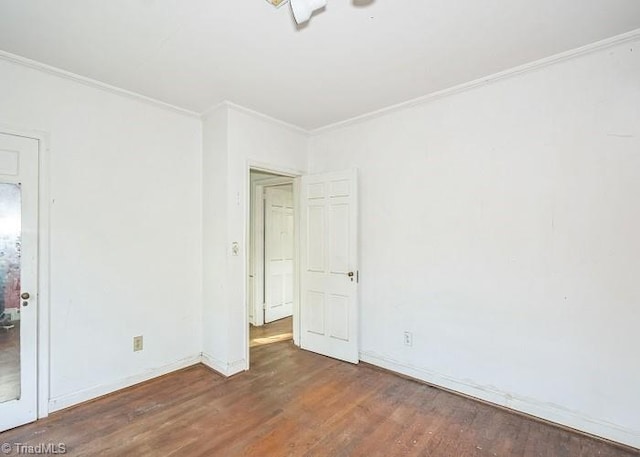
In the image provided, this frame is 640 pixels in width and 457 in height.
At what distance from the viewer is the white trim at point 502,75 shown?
2.05m

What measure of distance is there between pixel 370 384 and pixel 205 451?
4.85ft

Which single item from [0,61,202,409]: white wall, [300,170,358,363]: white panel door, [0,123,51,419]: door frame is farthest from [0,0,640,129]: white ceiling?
[300,170,358,363]: white panel door

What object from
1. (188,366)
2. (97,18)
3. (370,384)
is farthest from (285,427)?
(97,18)

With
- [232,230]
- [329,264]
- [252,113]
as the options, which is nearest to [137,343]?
[232,230]

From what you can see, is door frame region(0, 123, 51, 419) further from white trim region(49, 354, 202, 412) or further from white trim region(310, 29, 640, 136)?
white trim region(310, 29, 640, 136)

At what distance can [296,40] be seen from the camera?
2.06 m

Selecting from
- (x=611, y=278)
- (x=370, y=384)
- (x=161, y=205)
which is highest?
(x=161, y=205)

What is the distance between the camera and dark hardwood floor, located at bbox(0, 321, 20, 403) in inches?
86.0

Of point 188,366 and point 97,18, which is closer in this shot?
point 97,18

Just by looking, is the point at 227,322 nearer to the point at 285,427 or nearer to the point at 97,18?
the point at 285,427

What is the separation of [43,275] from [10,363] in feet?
2.07

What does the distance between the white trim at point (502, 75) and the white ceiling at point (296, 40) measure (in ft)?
0.18

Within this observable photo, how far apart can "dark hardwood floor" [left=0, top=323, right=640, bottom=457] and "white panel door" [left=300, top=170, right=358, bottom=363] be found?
57 cm

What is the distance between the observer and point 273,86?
2695mm
